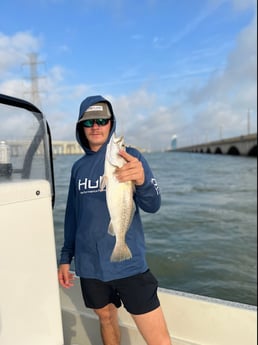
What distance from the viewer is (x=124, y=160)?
168 centimetres

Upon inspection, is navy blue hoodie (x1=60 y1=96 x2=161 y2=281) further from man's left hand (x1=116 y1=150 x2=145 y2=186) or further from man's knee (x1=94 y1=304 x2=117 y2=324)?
man's knee (x1=94 y1=304 x2=117 y2=324)

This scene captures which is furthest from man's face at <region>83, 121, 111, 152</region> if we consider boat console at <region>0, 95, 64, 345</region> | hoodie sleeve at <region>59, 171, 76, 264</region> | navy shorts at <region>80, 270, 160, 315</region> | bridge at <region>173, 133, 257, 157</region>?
bridge at <region>173, 133, 257, 157</region>

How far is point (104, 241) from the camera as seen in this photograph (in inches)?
73.5

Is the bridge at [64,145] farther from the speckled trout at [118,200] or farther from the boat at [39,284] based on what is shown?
the speckled trout at [118,200]

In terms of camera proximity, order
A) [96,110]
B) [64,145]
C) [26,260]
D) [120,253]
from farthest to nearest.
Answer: [64,145]
[96,110]
[120,253]
[26,260]

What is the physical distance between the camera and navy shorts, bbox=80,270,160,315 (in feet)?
6.10

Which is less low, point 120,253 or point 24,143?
point 24,143

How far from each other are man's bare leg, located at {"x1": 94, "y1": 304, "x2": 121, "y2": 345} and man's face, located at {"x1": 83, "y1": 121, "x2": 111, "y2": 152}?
1054 mm

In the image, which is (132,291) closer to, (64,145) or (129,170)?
(129,170)

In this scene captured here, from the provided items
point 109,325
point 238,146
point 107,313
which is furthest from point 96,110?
point 238,146

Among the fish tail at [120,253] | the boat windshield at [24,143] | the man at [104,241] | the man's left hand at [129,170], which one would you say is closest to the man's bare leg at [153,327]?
the man at [104,241]

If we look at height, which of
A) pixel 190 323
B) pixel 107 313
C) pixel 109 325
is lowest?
pixel 190 323

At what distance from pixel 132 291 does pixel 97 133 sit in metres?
0.96

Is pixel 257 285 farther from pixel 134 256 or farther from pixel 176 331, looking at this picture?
pixel 134 256
